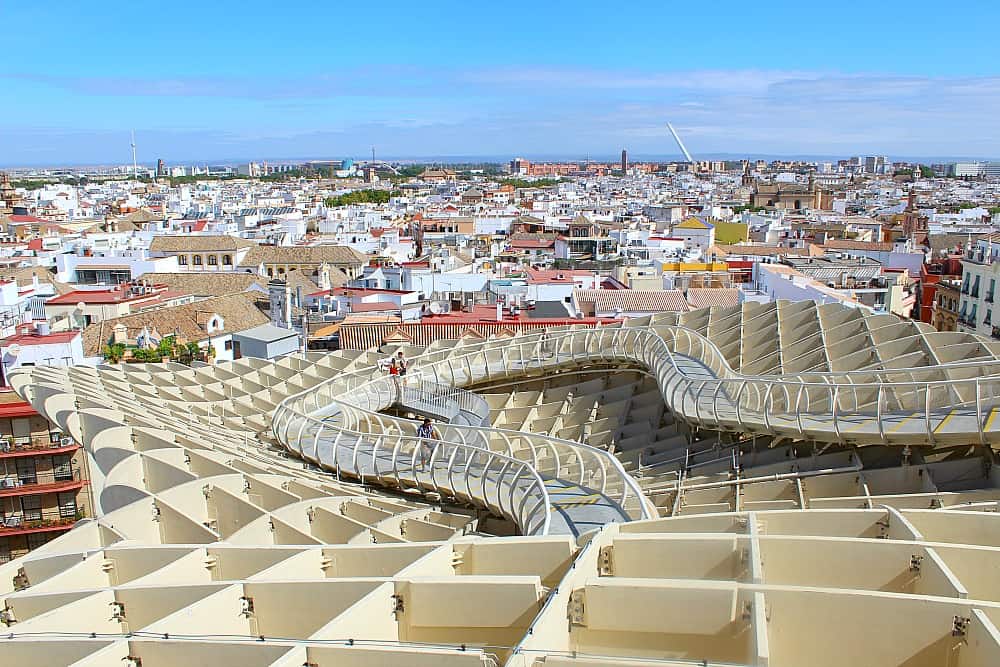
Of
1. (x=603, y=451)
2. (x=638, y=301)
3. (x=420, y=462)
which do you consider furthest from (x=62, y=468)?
(x=638, y=301)

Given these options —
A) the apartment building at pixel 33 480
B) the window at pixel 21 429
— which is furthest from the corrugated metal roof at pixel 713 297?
the window at pixel 21 429

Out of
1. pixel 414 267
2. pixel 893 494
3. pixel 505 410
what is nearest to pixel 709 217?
pixel 414 267

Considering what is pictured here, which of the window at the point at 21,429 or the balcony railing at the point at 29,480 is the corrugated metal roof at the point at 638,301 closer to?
the balcony railing at the point at 29,480

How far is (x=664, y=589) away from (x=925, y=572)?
2558 mm

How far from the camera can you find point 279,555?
10.0m

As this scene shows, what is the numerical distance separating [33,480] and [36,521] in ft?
4.60

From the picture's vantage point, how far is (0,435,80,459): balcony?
27.7 metres

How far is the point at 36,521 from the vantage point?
28266 millimetres

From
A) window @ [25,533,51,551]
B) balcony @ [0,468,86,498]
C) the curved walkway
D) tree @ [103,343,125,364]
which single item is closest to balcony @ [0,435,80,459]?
balcony @ [0,468,86,498]

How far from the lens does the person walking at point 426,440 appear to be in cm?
1520

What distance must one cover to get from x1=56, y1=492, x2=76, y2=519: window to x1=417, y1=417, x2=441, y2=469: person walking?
17.6 metres

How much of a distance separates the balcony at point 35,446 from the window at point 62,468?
311 millimetres

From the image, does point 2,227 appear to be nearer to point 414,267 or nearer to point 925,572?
point 414,267

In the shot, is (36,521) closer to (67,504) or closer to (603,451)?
(67,504)
